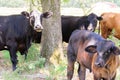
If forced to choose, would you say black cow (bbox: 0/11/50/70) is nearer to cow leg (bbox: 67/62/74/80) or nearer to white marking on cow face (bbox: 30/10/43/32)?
white marking on cow face (bbox: 30/10/43/32)

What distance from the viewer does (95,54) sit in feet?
20.9

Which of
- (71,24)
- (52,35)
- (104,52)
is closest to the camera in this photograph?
(104,52)

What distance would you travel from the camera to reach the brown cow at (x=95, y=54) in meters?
5.95

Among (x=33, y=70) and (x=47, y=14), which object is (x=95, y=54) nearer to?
(x=47, y=14)

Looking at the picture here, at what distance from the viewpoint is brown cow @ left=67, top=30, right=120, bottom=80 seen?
19.5 ft

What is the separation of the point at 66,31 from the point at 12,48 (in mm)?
2851

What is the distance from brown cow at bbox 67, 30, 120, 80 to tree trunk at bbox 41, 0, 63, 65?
1.85m

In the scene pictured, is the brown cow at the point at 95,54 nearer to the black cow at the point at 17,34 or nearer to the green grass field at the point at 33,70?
the green grass field at the point at 33,70

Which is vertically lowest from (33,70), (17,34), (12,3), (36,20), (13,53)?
(12,3)

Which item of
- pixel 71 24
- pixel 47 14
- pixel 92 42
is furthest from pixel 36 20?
→ pixel 71 24

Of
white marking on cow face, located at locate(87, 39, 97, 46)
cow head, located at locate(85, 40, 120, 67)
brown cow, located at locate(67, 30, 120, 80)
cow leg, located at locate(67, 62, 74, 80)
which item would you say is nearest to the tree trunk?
cow leg, located at locate(67, 62, 74, 80)

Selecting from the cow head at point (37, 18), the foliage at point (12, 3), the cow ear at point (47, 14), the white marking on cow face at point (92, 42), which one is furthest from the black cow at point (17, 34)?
the foliage at point (12, 3)

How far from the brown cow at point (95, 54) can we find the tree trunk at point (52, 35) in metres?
1.85

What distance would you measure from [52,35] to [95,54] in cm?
303
